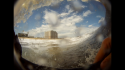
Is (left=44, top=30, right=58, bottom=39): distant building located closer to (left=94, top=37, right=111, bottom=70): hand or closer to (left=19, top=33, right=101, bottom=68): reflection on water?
(left=19, top=33, right=101, bottom=68): reflection on water

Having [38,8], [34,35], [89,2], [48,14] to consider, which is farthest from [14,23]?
[89,2]

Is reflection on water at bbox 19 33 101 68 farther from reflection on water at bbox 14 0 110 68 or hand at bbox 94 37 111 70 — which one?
hand at bbox 94 37 111 70

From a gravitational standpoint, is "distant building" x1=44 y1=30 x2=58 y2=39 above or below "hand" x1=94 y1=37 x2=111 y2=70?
above

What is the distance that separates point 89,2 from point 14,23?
2976 millimetres

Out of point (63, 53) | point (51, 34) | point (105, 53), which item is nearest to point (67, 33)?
point (51, 34)

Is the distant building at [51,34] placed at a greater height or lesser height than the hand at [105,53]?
greater

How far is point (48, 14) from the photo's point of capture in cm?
283

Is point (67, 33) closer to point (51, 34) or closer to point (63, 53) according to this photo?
point (51, 34)

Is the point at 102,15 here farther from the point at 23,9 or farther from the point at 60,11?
the point at 23,9

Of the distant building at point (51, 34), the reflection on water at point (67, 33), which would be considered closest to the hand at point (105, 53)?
the reflection on water at point (67, 33)

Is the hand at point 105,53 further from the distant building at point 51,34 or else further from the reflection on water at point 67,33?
the distant building at point 51,34

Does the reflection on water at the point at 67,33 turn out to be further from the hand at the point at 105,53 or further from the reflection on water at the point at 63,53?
the hand at the point at 105,53

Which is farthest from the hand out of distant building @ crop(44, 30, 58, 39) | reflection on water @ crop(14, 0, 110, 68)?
distant building @ crop(44, 30, 58, 39)

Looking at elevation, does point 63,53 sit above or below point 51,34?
below
